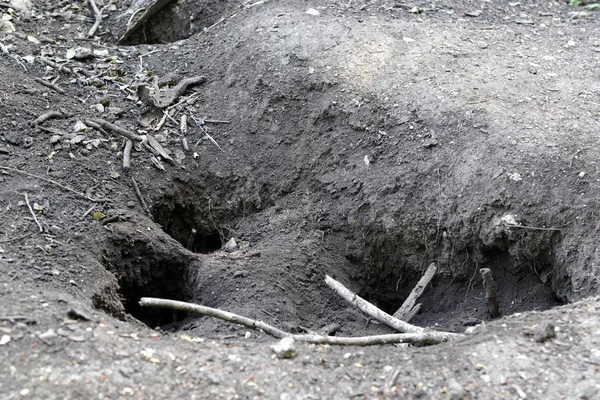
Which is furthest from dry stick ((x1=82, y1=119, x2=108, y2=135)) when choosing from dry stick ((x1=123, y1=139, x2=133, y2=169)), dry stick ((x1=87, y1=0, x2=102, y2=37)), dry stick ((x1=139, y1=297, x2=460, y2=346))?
dry stick ((x1=139, y1=297, x2=460, y2=346))

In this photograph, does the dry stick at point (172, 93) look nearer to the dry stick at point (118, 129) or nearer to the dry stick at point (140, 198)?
Result: the dry stick at point (118, 129)

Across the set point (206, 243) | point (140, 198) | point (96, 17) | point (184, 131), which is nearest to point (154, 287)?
point (140, 198)

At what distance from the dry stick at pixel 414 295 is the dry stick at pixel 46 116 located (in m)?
3.11

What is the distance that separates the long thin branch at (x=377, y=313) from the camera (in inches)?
179

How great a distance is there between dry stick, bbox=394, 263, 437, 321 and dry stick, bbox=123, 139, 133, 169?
231cm

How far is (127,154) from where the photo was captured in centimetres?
591

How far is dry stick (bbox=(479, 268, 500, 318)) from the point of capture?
15.9 feet

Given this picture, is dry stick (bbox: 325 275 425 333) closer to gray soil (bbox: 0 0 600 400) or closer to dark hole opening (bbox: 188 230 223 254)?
gray soil (bbox: 0 0 600 400)

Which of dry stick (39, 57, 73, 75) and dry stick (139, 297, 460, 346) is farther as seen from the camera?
dry stick (39, 57, 73, 75)

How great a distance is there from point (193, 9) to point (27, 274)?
154 inches

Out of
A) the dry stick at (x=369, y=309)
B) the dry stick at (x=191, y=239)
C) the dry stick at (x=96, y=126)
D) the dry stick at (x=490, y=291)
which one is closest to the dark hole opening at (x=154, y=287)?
the dry stick at (x=191, y=239)

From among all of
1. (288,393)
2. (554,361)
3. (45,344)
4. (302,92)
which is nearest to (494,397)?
(554,361)

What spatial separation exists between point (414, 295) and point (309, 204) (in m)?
1.10

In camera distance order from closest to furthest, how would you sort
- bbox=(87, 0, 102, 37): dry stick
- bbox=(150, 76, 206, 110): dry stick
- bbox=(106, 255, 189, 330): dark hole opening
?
bbox=(106, 255, 189, 330): dark hole opening < bbox=(150, 76, 206, 110): dry stick < bbox=(87, 0, 102, 37): dry stick
